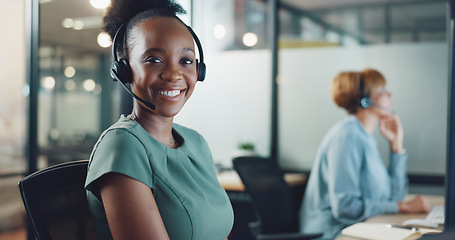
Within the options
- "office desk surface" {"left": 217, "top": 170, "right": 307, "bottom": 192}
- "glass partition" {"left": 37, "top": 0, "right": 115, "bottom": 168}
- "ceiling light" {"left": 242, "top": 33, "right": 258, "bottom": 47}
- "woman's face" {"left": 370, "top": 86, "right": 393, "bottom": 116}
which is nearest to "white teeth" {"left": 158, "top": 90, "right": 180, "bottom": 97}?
"glass partition" {"left": 37, "top": 0, "right": 115, "bottom": 168}

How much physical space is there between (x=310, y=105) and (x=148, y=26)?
2.62 metres

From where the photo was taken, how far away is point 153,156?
1.03 meters

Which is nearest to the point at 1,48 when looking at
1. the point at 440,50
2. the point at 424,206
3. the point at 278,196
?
the point at 278,196

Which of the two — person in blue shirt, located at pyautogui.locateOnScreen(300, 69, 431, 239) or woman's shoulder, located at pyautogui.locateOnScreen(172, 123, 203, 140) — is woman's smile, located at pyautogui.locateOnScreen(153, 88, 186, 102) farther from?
person in blue shirt, located at pyautogui.locateOnScreen(300, 69, 431, 239)

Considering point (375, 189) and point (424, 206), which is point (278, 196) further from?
point (424, 206)

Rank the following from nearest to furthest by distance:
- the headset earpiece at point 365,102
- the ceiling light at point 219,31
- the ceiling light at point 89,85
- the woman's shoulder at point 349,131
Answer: the woman's shoulder at point 349,131
the headset earpiece at point 365,102
the ceiling light at point 89,85
the ceiling light at point 219,31

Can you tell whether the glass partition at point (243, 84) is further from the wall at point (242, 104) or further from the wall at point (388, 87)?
the wall at point (388, 87)

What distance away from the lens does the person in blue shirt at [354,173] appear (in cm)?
216

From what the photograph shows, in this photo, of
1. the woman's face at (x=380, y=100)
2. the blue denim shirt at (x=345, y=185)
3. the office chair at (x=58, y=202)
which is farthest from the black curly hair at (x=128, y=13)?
the woman's face at (x=380, y=100)

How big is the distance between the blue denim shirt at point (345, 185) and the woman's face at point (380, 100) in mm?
205

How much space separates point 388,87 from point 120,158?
8.95ft

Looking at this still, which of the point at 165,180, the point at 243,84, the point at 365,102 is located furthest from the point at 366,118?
the point at 165,180

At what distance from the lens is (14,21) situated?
99.9 inches

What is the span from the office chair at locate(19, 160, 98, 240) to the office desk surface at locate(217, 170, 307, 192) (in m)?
1.85
